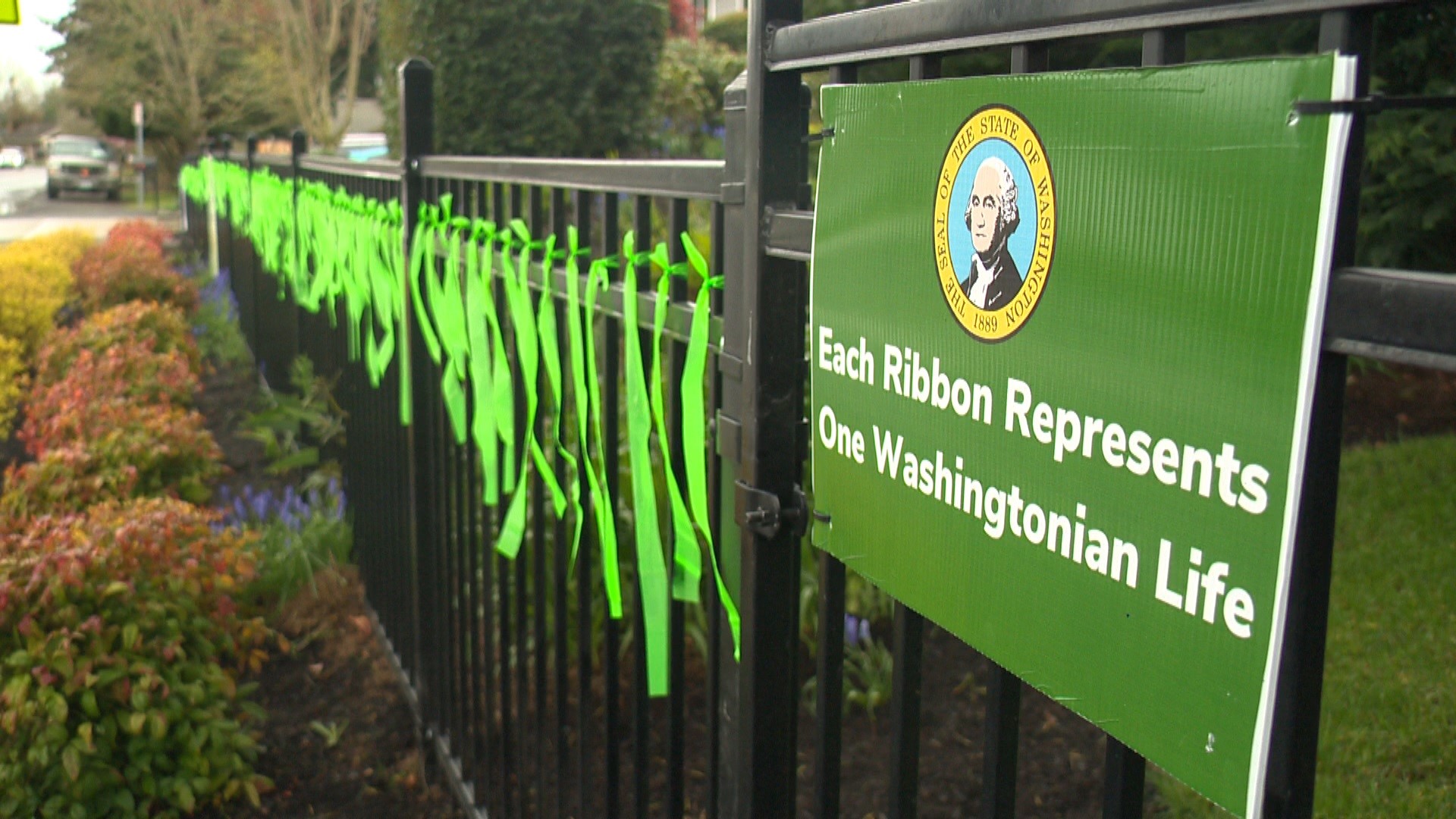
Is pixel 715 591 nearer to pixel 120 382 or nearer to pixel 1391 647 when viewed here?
pixel 1391 647

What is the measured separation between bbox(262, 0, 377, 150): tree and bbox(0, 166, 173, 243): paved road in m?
4.11

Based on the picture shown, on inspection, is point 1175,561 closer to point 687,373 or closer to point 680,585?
point 687,373

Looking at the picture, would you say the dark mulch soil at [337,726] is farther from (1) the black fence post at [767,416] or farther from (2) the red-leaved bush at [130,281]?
(2) the red-leaved bush at [130,281]

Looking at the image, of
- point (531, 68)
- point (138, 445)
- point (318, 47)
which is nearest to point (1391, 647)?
point (138, 445)

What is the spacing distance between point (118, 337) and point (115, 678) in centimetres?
423

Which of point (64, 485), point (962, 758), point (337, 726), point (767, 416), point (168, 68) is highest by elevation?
point (168, 68)

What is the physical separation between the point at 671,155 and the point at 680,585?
34.1 ft

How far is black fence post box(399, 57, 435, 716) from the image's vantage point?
11.1 feet

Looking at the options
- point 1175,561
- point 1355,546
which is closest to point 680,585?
point 1175,561

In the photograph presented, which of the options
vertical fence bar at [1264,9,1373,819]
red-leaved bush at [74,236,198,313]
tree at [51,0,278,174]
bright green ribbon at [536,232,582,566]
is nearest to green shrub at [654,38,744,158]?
red-leaved bush at [74,236,198,313]

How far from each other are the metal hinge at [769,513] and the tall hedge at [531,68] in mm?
8481

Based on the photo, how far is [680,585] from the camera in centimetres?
202

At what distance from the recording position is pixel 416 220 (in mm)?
3395

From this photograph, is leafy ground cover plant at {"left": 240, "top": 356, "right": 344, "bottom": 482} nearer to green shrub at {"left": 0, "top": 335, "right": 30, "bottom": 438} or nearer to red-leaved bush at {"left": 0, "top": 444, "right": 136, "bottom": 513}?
red-leaved bush at {"left": 0, "top": 444, "right": 136, "bottom": 513}
